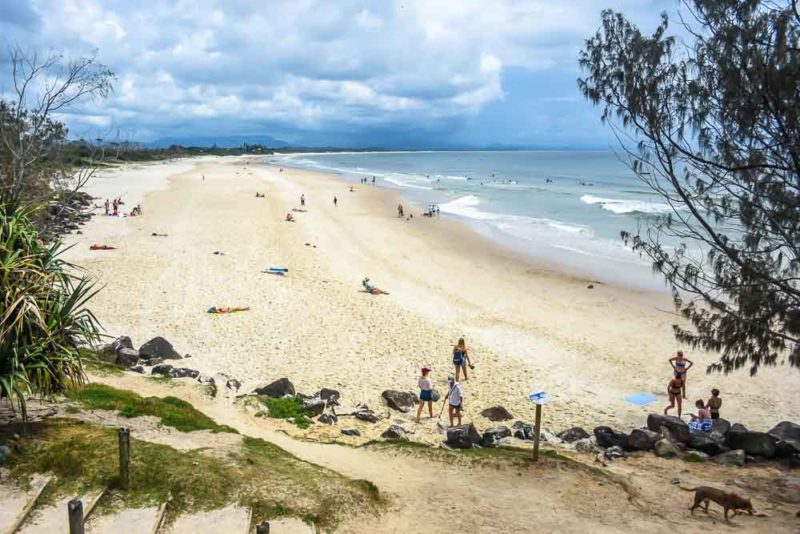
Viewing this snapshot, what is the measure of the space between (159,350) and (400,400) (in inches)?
224

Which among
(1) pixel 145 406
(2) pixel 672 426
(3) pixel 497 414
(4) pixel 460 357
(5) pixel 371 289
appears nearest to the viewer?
(1) pixel 145 406

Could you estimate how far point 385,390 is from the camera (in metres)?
12.7

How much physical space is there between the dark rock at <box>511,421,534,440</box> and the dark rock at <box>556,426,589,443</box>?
0.55 m

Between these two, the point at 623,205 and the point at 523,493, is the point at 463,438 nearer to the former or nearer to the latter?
the point at 523,493

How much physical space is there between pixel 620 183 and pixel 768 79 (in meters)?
73.5

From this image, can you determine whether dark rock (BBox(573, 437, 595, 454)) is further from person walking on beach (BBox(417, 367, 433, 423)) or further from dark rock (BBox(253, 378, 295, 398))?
dark rock (BBox(253, 378, 295, 398))

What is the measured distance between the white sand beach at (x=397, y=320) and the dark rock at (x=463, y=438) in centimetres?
53

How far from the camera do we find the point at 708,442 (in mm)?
10289

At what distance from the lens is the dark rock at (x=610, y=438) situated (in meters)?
10.4

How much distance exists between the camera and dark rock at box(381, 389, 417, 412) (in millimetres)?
11930

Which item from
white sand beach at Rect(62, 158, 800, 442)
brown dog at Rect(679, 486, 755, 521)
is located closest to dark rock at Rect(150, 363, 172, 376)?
white sand beach at Rect(62, 158, 800, 442)

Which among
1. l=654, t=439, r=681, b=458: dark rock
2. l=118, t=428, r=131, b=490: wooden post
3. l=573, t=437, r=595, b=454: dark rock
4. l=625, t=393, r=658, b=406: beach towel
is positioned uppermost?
l=118, t=428, r=131, b=490: wooden post

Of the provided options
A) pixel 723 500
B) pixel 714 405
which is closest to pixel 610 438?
pixel 714 405

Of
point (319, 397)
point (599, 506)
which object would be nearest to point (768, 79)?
point (599, 506)
